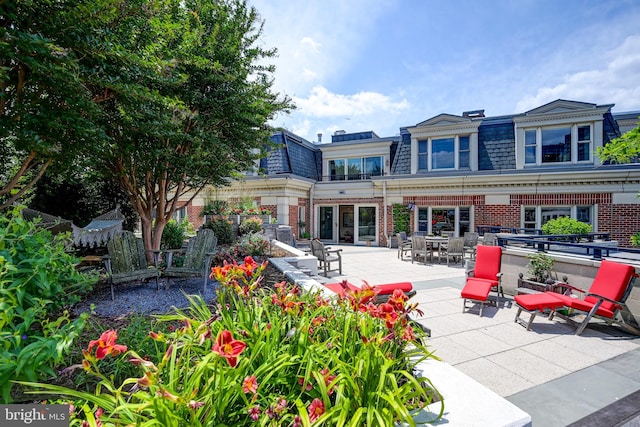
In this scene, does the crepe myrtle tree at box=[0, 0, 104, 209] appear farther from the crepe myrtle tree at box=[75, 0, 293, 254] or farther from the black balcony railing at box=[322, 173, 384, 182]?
the black balcony railing at box=[322, 173, 384, 182]

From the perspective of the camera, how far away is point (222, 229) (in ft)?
35.0

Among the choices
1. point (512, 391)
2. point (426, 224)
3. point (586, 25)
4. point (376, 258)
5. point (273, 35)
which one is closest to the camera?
point (512, 391)

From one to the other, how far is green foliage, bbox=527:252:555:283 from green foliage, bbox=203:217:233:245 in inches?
365

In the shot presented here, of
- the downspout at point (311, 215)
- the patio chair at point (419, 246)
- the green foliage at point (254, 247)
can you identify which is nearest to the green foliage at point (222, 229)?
the green foliage at point (254, 247)

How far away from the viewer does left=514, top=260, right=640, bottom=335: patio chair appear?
14.5ft

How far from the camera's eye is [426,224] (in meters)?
15.8

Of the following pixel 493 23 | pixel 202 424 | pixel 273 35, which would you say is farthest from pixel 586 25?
pixel 202 424

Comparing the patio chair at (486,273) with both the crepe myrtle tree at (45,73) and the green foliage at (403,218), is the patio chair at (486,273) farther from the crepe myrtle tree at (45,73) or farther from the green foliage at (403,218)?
the green foliage at (403,218)

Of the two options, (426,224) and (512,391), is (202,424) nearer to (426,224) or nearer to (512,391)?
(512,391)

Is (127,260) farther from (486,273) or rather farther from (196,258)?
(486,273)

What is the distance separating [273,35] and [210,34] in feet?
6.21

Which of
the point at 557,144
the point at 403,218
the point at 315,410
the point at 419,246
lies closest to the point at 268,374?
the point at 315,410

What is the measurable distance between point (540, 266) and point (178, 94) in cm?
867

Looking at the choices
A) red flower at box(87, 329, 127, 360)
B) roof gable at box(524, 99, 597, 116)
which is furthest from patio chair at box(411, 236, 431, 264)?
red flower at box(87, 329, 127, 360)
